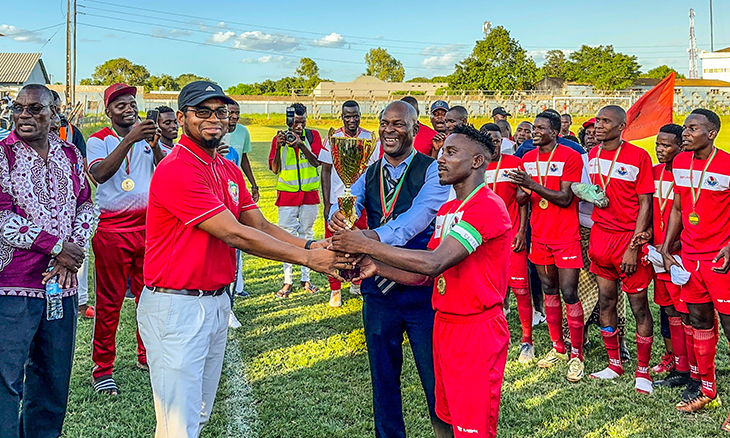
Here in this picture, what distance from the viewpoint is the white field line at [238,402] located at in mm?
4242

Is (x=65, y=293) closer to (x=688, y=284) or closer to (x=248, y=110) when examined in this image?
(x=688, y=284)

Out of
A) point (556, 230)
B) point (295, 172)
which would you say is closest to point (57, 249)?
point (556, 230)

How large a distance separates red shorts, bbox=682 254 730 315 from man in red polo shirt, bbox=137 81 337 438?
3.12 metres

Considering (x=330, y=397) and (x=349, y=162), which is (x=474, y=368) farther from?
(x=330, y=397)

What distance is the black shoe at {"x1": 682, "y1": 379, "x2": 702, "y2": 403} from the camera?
4.64m

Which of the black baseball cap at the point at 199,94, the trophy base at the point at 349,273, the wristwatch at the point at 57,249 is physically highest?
the black baseball cap at the point at 199,94

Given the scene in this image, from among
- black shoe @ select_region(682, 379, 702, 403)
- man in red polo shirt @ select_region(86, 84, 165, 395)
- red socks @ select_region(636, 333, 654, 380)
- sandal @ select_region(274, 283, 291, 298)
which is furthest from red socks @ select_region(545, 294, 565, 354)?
man in red polo shirt @ select_region(86, 84, 165, 395)

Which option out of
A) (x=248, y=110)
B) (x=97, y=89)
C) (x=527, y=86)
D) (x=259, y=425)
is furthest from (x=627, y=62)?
(x=259, y=425)

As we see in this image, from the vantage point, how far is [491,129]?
6113 millimetres

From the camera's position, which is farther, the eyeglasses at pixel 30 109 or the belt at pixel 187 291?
the eyeglasses at pixel 30 109

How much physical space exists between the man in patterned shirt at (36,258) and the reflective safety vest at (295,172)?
406cm

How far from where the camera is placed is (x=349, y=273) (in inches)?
125

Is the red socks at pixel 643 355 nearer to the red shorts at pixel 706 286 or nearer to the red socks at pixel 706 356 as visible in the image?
the red socks at pixel 706 356

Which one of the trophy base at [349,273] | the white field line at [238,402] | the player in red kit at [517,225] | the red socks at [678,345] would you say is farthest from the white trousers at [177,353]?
the red socks at [678,345]
